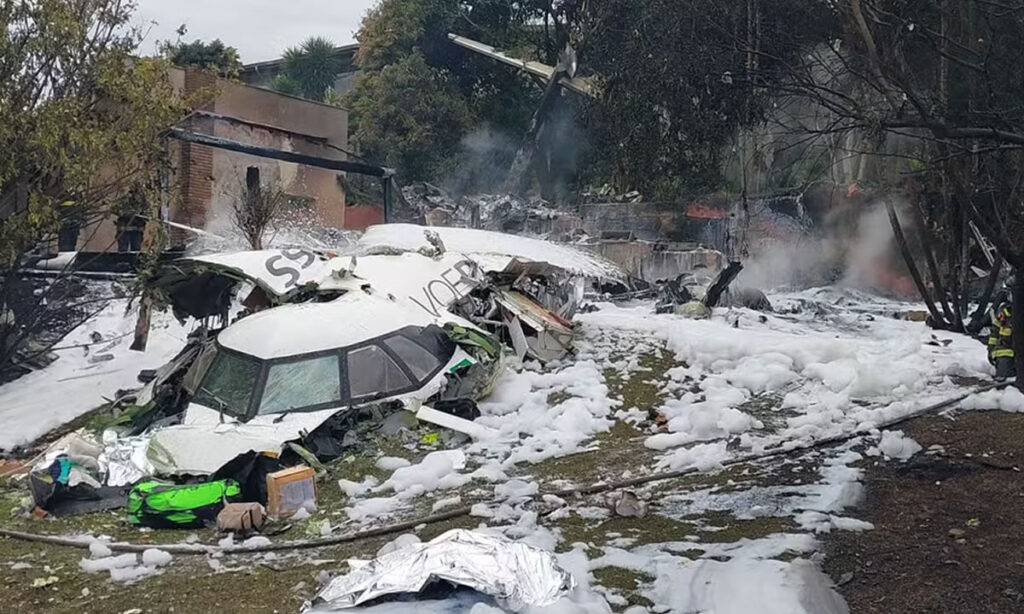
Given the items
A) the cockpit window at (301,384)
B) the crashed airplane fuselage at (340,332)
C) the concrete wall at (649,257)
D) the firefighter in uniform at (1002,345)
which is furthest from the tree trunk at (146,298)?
the concrete wall at (649,257)

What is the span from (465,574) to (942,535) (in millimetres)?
2529

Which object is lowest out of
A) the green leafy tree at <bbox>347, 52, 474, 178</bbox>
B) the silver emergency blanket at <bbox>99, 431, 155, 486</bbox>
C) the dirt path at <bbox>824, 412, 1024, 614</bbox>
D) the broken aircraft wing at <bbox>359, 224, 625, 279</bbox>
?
the silver emergency blanket at <bbox>99, 431, 155, 486</bbox>

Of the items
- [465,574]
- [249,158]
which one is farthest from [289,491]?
[249,158]

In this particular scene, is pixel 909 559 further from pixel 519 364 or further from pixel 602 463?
pixel 519 364

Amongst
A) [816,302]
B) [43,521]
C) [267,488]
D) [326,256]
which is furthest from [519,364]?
[816,302]

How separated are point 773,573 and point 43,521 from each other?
16.6 ft

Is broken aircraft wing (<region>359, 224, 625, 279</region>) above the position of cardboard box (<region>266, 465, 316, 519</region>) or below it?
above

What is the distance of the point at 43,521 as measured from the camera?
6188mm

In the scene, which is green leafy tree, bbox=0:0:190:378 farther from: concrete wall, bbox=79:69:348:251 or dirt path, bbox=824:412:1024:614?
dirt path, bbox=824:412:1024:614

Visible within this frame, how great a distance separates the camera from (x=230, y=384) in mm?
8047

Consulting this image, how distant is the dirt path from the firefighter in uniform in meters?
1.97

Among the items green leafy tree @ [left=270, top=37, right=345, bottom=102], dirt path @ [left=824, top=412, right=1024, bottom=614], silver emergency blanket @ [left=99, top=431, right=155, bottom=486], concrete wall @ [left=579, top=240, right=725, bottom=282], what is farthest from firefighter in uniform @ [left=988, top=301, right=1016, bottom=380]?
green leafy tree @ [left=270, top=37, right=345, bottom=102]

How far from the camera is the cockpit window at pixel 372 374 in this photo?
26.4ft

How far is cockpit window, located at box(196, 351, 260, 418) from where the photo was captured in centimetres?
776
